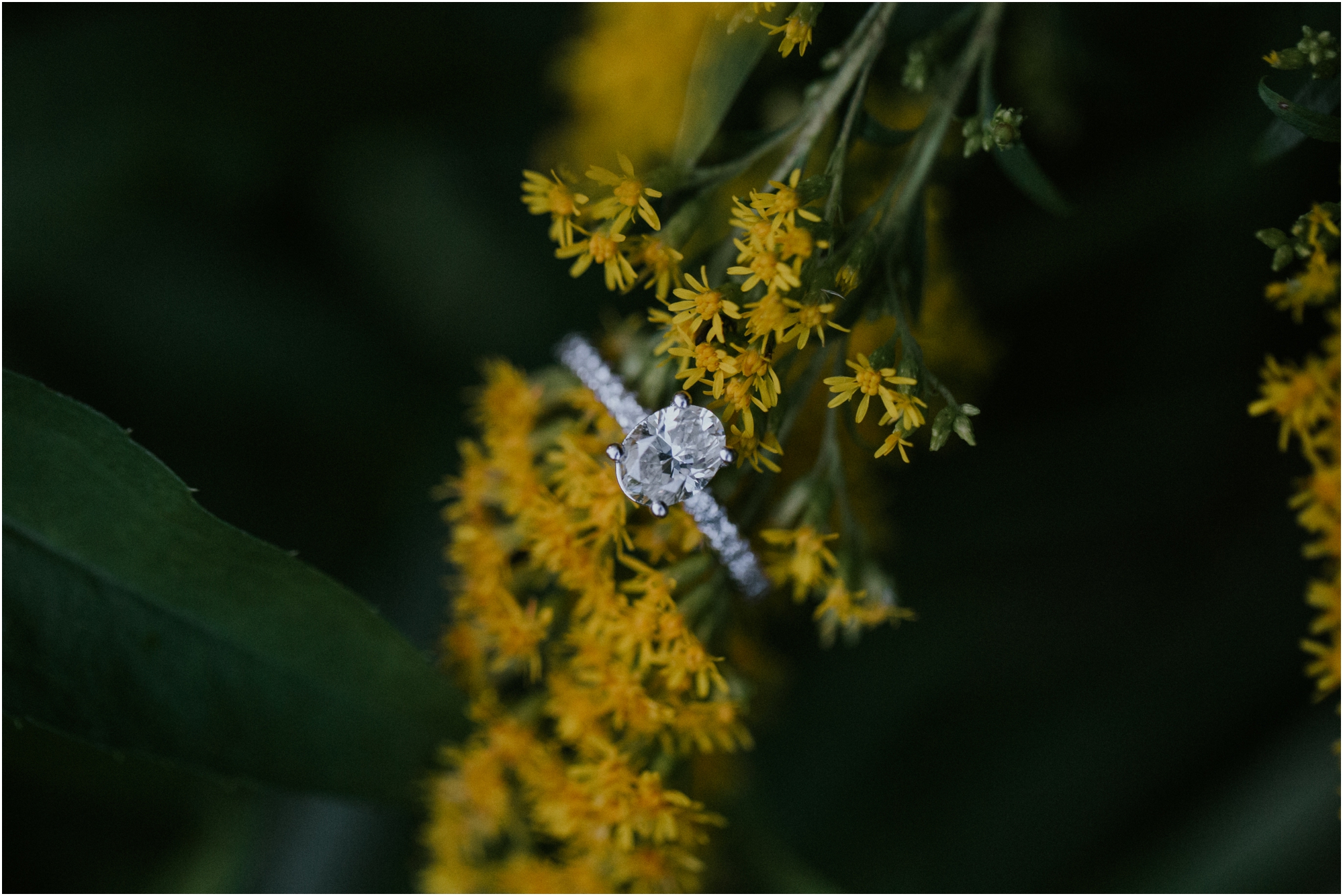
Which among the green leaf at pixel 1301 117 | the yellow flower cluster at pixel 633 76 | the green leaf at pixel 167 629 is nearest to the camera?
the green leaf at pixel 1301 117

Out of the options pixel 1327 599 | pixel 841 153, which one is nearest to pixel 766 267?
pixel 841 153

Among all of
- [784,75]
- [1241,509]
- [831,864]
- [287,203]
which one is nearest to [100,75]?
[287,203]

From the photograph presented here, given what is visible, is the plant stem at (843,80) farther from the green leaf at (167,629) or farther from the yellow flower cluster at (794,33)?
the green leaf at (167,629)

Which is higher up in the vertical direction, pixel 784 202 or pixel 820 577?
pixel 784 202

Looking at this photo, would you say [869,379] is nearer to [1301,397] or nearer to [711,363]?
[711,363]

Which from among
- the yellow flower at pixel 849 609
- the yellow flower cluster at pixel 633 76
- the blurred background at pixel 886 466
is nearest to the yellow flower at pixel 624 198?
the yellow flower at pixel 849 609

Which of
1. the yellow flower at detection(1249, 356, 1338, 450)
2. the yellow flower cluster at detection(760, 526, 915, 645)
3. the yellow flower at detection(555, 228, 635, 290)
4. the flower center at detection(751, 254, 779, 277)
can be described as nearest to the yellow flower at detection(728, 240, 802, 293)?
the flower center at detection(751, 254, 779, 277)
